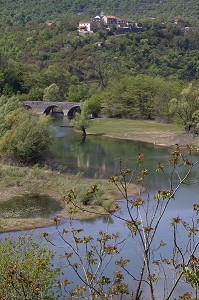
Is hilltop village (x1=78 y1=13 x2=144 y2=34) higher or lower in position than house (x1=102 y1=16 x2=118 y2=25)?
lower

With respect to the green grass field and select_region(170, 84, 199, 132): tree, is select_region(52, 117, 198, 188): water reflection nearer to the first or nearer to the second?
the green grass field

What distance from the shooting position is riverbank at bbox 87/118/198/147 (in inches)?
2202

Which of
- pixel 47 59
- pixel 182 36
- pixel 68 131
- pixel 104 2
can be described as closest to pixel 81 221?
pixel 68 131

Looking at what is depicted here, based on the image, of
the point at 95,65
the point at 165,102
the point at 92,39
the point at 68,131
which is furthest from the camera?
the point at 92,39

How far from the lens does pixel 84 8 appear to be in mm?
190375

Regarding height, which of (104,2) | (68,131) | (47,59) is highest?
(104,2)

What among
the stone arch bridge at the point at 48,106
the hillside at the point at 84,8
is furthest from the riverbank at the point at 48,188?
the hillside at the point at 84,8

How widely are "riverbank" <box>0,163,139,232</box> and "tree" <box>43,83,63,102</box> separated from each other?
41.1 metres

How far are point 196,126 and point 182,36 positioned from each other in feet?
Answer: 210

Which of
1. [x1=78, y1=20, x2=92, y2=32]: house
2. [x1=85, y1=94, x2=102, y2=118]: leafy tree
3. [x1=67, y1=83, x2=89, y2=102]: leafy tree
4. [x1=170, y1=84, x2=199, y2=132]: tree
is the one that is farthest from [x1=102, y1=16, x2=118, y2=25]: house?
[x1=170, y1=84, x2=199, y2=132]: tree

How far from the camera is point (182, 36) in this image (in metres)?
117

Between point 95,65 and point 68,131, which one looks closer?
point 68,131

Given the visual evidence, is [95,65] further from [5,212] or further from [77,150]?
[5,212]

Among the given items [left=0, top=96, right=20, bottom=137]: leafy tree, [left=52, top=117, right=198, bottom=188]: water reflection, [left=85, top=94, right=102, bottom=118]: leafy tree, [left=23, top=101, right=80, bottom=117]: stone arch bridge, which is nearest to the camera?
[left=52, top=117, right=198, bottom=188]: water reflection
